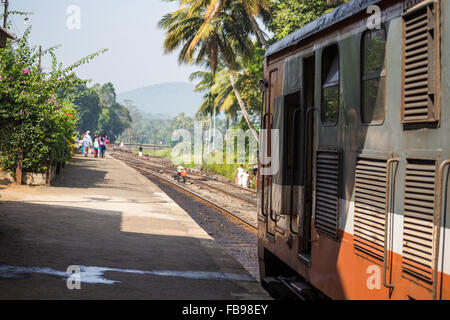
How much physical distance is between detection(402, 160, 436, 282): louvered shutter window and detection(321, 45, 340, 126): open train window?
1603 millimetres

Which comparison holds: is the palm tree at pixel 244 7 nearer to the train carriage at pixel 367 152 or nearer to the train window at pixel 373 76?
the train carriage at pixel 367 152

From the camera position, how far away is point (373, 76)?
4.64 metres

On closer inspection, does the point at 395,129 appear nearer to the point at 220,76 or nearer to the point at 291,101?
the point at 291,101

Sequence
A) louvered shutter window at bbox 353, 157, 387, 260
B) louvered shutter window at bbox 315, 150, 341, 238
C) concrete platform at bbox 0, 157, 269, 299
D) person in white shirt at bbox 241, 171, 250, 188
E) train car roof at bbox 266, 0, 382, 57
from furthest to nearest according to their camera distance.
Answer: person in white shirt at bbox 241, 171, 250, 188, concrete platform at bbox 0, 157, 269, 299, louvered shutter window at bbox 315, 150, 341, 238, train car roof at bbox 266, 0, 382, 57, louvered shutter window at bbox 353, 157, 387, 260

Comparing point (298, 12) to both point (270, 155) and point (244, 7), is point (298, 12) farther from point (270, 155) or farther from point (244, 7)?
point (270, 155)

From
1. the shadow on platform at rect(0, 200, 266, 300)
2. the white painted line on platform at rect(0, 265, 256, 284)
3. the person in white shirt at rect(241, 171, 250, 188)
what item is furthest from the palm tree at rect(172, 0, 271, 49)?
the white painted line on platform at rect(0, 265, 256, 284)

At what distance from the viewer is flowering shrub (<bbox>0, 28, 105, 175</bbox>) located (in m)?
16.6

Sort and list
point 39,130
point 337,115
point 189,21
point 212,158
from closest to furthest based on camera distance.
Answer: point 337,115, point 39,130, point 189,21, point 212,158

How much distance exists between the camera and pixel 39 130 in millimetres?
17641

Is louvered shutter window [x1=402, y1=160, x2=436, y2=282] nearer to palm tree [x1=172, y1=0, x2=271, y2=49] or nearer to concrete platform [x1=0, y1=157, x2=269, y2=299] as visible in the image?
concrete platform [x1=0, y1=157, x2=269, y2=299]

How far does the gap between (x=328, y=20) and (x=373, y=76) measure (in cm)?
130

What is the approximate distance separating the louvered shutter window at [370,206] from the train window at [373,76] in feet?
1.23
